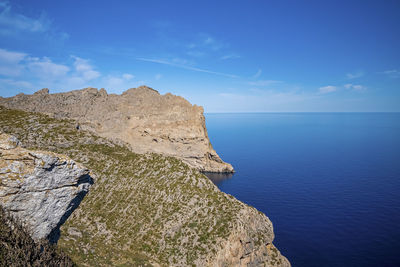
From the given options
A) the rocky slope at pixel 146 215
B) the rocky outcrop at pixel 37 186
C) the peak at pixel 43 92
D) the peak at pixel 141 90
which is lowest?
the rocky slope at pixel 146 215

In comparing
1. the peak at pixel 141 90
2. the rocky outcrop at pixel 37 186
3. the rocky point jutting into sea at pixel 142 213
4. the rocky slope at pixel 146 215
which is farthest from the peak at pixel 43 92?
the rocky outcrop at pixel 37 186

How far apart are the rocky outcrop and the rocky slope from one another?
46.5 ft

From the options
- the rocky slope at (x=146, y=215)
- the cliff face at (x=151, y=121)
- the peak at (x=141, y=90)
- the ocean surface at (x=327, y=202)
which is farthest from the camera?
the peak at (x=141, y=90)

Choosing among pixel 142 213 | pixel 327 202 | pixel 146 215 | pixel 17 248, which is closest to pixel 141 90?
pixel 142 213

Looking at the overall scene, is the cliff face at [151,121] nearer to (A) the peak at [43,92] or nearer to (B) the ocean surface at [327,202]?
(A) the peak at [43,92]

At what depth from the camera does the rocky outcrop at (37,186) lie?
1477 centimetres

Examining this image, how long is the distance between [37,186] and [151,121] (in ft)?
390

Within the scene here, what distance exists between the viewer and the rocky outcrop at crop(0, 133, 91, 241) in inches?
581

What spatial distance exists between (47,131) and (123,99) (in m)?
93.6

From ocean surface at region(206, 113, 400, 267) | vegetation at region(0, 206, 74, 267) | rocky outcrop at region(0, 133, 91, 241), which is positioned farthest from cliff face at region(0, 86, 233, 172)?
vegetation at region(0, 206, 74, 267)

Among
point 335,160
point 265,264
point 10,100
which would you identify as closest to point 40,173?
point 265,264

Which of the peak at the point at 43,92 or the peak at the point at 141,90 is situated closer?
the peak at the point at 43,92

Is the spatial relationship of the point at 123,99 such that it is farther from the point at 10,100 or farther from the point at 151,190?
the point at 151,190

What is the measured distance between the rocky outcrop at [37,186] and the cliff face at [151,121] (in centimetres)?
10422
